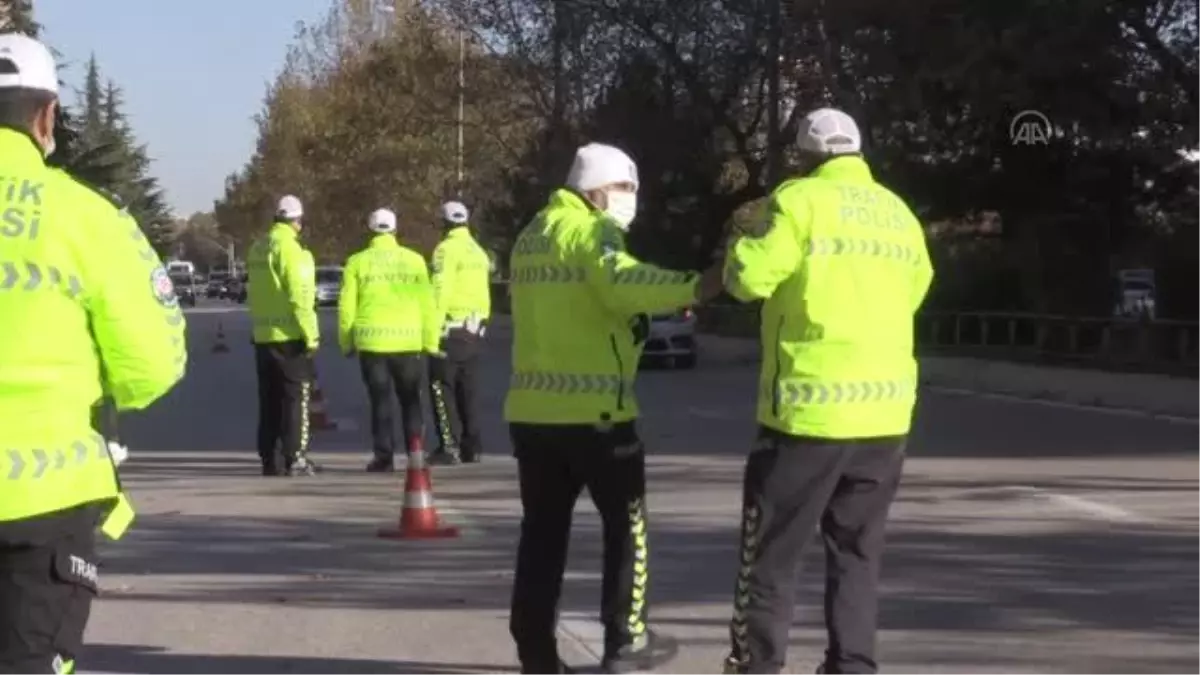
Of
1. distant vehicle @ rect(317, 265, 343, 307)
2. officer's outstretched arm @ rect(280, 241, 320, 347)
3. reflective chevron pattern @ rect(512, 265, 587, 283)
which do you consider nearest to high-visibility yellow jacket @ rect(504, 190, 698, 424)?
reflective chevron pattern @ rect(512, 265, 587, 283)

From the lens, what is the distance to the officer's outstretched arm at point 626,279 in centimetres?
684

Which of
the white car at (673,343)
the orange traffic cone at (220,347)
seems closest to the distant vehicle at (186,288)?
the orange traffic cone at (220,347)

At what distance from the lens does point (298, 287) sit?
15.4 m

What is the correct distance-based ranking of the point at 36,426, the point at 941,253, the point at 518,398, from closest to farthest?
the point at 36,426 → the point at 518,398 → the point at 941,253

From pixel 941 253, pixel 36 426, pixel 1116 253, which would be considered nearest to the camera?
pixel 36 426

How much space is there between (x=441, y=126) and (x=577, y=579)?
1913 inches

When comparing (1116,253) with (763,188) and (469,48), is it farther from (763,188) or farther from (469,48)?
(469,48)

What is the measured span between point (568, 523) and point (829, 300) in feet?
4.86

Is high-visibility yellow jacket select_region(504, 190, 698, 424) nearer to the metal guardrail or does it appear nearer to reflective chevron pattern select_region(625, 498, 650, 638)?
reflective chevron pattern select_region(625, 498, 650, 638)

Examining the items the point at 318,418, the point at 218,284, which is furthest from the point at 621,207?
the point at 218,284

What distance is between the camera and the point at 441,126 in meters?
58.4

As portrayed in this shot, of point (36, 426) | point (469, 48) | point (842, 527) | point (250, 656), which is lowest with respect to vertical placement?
point (250, 656)

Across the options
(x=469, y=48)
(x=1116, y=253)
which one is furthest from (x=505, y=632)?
(x=469, y=48)

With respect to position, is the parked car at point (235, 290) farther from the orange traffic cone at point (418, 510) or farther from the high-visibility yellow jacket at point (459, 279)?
the orange traffic cone at point (418, 510)
